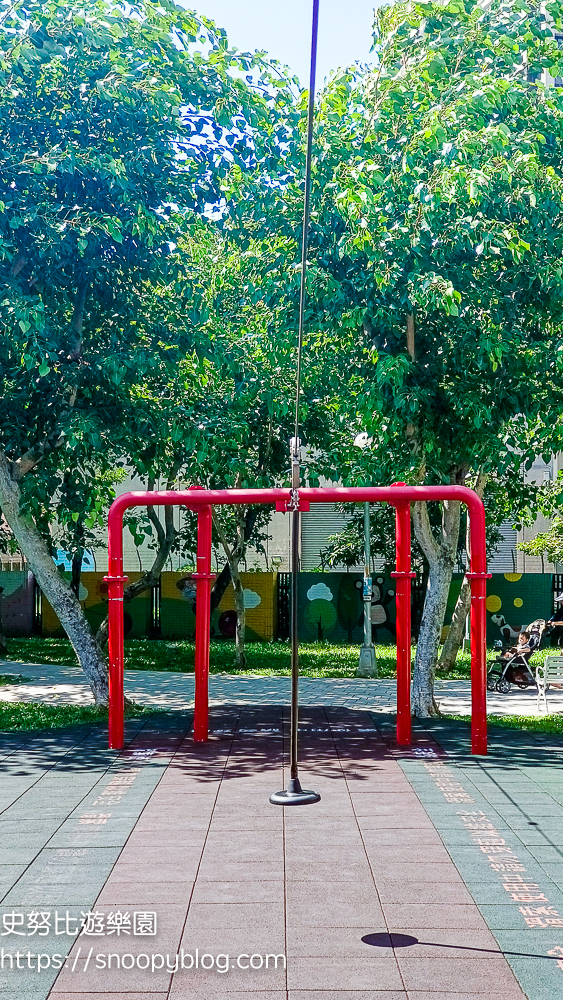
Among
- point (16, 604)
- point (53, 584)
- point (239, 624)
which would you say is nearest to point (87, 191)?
point (53, 584)

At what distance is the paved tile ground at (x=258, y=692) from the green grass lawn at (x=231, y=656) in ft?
4.00

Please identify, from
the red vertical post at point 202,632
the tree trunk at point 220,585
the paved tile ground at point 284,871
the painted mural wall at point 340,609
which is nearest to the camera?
the paved tile ground at point 284,871

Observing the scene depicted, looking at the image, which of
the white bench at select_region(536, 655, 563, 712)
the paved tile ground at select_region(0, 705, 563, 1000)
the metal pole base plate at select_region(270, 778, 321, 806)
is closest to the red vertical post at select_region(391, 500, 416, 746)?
the paved tile ground at select_region(0, 705, 563, 1000)

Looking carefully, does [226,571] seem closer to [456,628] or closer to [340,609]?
[340,609]

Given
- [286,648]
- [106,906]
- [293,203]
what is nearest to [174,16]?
[293,203]

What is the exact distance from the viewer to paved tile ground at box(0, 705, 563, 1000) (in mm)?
5051

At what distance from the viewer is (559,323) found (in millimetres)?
12328

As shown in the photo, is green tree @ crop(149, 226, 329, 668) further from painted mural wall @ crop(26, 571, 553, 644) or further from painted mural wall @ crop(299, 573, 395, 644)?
painted mural wall @ crop(26, 571, 553, 644)

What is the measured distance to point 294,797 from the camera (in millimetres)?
8281

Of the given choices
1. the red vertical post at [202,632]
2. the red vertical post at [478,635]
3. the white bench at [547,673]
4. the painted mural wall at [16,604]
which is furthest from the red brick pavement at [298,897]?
the painted mural wall at [16,604]

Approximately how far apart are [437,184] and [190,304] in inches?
Result: 154

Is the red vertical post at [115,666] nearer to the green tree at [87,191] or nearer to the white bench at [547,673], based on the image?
the green tree at [87,191]

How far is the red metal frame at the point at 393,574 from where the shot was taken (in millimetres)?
10672

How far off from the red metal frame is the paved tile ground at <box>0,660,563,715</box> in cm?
353
